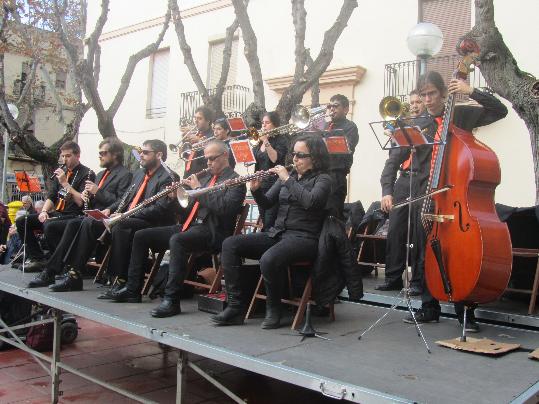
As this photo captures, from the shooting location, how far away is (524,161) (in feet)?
34.8

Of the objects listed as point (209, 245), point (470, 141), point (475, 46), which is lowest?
point (209, 245)

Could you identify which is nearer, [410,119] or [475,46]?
[475,46]

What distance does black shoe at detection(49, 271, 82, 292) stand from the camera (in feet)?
17.9

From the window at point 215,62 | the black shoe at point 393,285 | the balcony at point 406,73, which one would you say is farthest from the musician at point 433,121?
the window at point 215,62

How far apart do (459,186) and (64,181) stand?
413cm

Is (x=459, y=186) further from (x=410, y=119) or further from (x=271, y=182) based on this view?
(x=271, y=182)

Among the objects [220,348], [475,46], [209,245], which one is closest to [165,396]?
[209,245]

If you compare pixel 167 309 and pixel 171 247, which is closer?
pixel 167 309

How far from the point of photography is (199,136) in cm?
638

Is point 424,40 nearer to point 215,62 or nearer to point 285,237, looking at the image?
point 285,237

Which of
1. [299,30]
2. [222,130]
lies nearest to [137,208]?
[222,130]

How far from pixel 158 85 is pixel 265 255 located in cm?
1462

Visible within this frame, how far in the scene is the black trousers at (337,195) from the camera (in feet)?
14.7

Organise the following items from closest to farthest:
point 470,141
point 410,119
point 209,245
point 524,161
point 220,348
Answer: point 220,348
point 470,141
point 410,119
point 209,245
point 524,161
